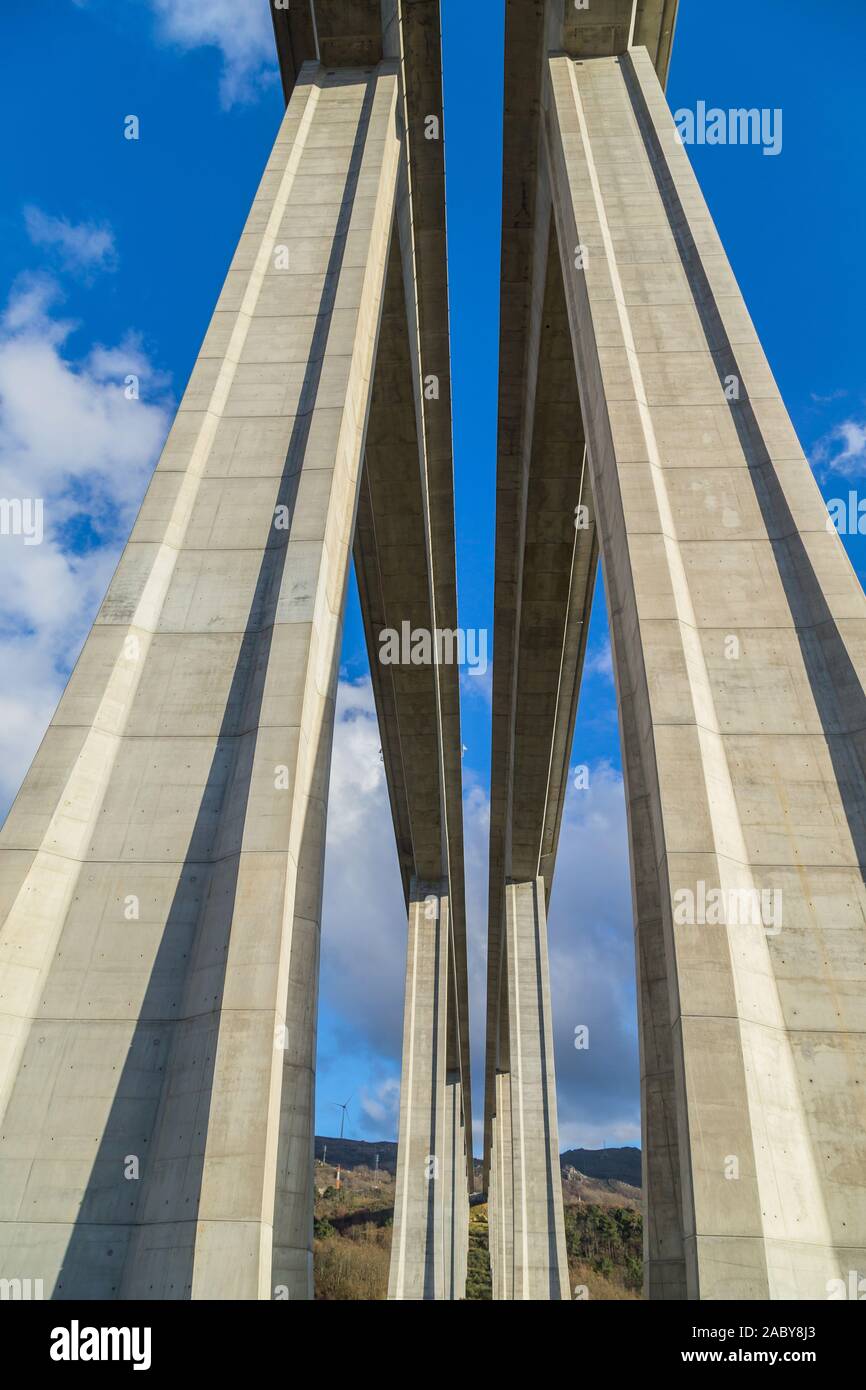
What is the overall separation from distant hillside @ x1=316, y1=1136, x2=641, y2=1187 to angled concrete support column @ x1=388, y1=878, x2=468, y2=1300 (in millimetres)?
120215

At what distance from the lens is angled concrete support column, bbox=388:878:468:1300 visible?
27172mm

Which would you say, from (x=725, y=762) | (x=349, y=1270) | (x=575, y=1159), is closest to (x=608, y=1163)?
(x=575, y=1159)

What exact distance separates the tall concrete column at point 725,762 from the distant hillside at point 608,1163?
153 meters

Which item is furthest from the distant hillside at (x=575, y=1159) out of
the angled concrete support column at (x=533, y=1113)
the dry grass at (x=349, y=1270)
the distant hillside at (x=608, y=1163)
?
the angled concrete support column at (x=533, y=1113)

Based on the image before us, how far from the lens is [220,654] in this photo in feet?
30.6

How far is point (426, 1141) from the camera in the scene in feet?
97.1

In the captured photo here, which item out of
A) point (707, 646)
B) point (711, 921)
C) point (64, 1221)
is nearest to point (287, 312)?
point (707, 646)

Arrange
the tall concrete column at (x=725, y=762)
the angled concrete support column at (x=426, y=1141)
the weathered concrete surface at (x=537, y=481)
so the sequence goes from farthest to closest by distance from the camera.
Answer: the angled concrete support column at (x=426, y=1141) → the weathered concrete surface at (x=537, y=481) → the tall concrete column at (x=725, y=762)

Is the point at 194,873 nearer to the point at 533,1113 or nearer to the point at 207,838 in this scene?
the point at 207,838

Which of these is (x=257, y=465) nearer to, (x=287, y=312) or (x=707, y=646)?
(x=287, y=312)

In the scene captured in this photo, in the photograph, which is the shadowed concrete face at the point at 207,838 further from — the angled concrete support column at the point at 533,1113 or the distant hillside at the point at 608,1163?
the distant hillside at the point at 608,1163

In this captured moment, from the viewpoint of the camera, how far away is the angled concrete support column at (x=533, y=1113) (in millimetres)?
28422

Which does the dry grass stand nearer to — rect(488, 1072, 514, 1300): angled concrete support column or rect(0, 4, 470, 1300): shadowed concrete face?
rect(488, 1072, 514, 1300): angled concrete support column

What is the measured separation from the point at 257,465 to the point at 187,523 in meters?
1.21
